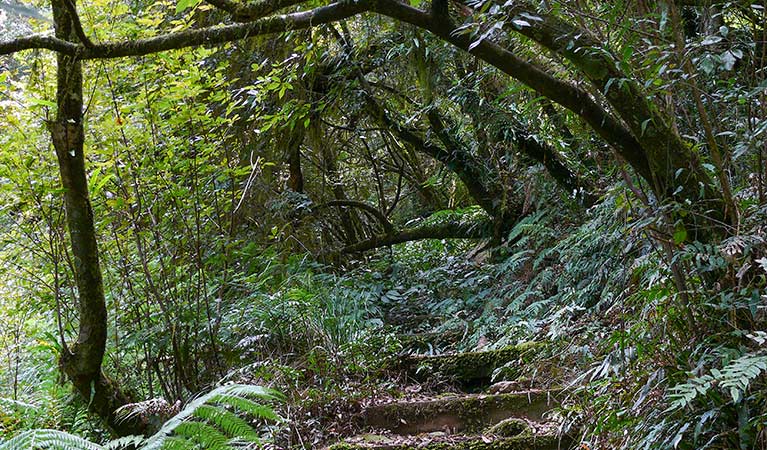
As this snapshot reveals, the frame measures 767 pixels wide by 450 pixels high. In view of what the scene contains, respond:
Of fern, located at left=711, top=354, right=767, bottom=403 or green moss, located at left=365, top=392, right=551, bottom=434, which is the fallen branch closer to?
green moss, located at left=365, top=392, right=551, bottom=434

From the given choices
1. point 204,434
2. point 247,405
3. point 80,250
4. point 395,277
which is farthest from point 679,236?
point 395,277

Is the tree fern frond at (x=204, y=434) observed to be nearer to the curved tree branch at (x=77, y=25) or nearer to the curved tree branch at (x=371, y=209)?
the curved tree branch at (x=77, y=25)

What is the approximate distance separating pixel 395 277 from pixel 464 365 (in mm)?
2567

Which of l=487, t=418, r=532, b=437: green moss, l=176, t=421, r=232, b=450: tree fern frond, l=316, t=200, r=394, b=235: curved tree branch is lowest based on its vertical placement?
l=487, t=418, r=532, b=437: green moss

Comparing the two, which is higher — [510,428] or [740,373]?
[740,373]

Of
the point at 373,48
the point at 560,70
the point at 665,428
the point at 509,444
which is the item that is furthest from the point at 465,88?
the point at 665,428

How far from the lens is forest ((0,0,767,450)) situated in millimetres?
2637

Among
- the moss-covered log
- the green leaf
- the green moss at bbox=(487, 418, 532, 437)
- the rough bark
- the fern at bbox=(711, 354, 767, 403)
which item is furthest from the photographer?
the rough bark

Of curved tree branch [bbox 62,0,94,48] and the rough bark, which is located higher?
curved tree branch [bbox 62,0,94,48]

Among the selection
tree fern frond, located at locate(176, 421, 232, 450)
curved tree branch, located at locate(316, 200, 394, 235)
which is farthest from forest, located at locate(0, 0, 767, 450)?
curved tree branch, located at locate(316, 200, 394, 235)

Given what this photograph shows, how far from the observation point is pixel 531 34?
9.64 ft

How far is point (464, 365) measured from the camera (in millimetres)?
4613

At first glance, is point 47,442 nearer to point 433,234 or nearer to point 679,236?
point 679,236

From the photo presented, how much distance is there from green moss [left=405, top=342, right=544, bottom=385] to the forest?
0.02m
